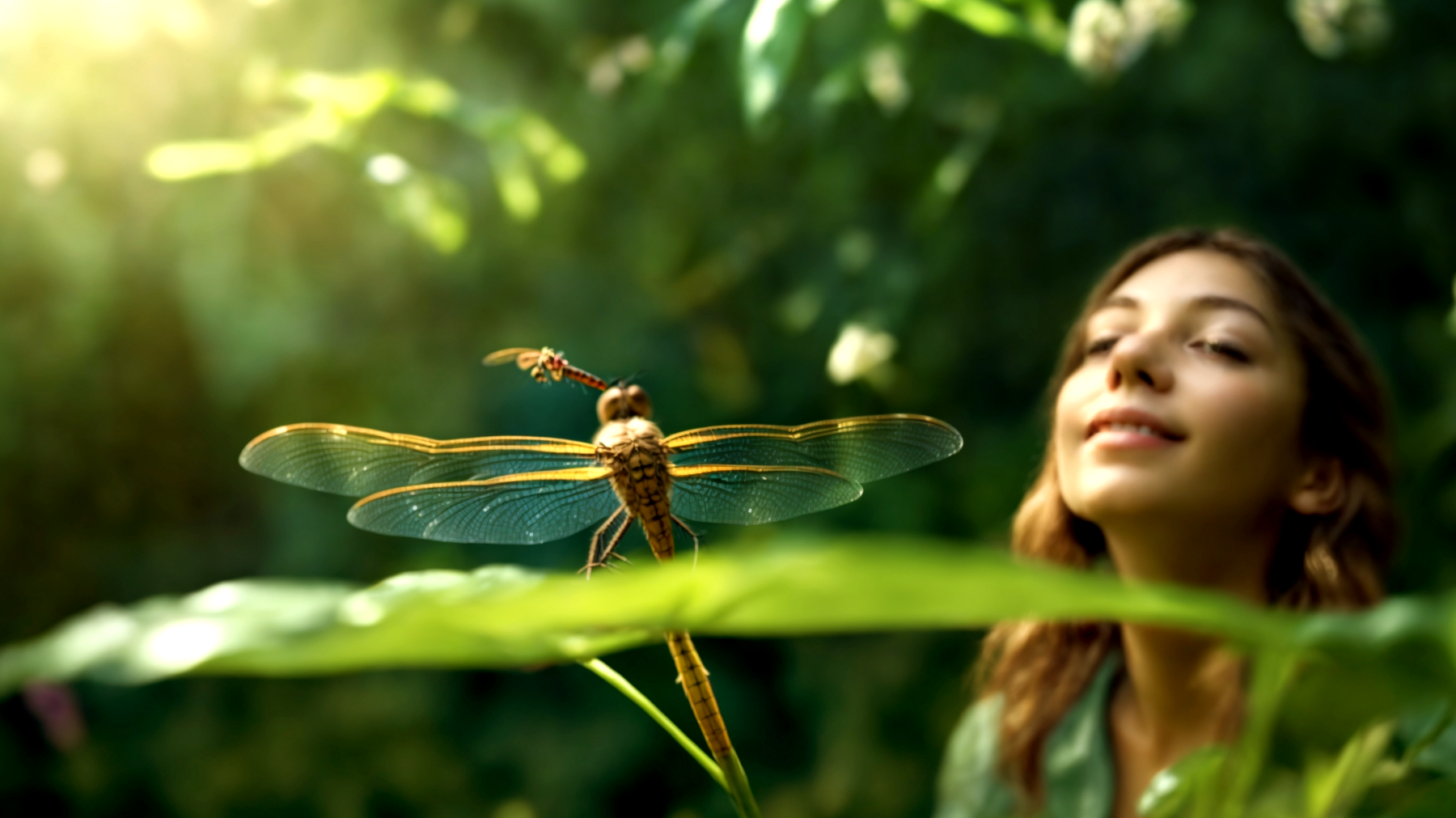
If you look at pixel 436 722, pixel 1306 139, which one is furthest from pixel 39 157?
pixel 1306 139

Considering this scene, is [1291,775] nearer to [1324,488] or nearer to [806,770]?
[1324,488]

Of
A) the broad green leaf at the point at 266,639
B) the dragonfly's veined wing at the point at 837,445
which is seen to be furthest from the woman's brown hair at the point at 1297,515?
the broad green leaf at the point at 266,639

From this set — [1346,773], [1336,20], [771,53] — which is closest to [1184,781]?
[1346,773]

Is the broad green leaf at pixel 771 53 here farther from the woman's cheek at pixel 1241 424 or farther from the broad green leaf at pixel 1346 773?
the broad green leaf at pixel 1346 773

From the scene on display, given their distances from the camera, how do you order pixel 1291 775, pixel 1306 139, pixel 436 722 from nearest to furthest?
pixel 1291 775
pixel 1306 139
pixel 436 722

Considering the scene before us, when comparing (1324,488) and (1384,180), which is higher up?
(1384,180)

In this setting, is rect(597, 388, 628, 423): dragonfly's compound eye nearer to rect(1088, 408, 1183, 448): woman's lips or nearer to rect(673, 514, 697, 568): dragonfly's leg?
rect(673, 514, 697, 568): dragonfly's leg
